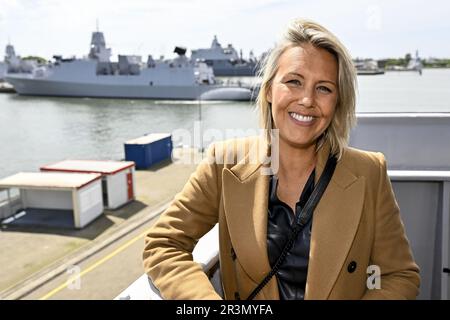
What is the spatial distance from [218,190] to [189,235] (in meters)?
0.23

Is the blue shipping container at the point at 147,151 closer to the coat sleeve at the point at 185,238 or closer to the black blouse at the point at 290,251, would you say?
the coat sleeve at the point at 185,238

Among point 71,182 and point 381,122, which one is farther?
point 71,182

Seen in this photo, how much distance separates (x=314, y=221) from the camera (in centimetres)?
169

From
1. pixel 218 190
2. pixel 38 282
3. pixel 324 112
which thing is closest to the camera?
pixel 324 112

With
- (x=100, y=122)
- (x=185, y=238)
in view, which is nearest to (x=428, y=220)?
(x=185, y=238)

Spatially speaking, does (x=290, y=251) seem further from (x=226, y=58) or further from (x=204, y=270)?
(x=226, y=58)

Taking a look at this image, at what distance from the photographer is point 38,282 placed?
7.04m

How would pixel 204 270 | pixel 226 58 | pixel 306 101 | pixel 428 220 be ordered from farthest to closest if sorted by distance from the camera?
pixel 226 58
pixel 428 220
pixel 204 270
pixel 306 101

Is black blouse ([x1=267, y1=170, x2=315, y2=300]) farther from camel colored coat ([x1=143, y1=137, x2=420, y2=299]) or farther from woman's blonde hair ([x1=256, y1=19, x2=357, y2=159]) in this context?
woman's blonde hair ([x1=256, y1=19, x2=357, y2=159])

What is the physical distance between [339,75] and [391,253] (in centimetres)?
76

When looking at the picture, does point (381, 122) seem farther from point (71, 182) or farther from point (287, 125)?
point (71, 182)

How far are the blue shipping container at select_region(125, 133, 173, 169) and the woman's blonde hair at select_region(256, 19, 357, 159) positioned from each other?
1468 cm

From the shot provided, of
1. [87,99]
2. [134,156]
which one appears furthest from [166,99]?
[134,156]
